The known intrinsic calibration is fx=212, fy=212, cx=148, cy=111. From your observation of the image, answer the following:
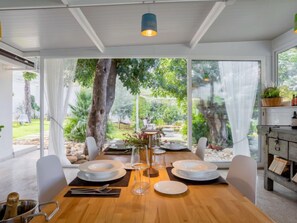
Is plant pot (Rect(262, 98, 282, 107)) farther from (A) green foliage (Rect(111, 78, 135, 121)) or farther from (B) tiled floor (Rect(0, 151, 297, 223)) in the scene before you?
(A) green foliage (Rect(111, 78, 135, 121))

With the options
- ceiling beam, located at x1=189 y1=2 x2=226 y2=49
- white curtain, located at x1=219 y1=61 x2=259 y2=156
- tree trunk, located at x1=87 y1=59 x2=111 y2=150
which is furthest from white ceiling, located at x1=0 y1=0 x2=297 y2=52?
tree trunk, located at x1=87 y1=59 x2=111 y2=150

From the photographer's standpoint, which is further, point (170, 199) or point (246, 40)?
point (246, 40)

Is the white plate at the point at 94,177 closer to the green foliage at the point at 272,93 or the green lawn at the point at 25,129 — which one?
the green foliage at the point at 272,93

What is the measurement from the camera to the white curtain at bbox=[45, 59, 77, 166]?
4.19m

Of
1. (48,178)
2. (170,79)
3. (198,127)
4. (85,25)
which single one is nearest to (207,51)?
(198,127)

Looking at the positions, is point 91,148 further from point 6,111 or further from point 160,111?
point 6,111

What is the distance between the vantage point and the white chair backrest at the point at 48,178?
150cm

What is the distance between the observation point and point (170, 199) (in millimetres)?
1088

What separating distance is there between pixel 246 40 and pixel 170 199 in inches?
151

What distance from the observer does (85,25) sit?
3037 millimetres

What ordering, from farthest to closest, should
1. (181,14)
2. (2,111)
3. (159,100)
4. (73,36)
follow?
(159,100)
(2,111)
(73,36)
(181,14)

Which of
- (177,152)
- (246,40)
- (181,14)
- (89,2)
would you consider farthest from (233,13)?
(177,152)

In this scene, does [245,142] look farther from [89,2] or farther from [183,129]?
[89,2]

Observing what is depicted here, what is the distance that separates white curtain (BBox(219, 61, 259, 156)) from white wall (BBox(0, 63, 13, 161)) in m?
4.99
